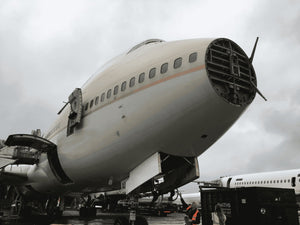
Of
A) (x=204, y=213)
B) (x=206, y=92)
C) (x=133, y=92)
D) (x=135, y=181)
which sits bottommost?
(x=204, y=213)

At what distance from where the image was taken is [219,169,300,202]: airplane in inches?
1341

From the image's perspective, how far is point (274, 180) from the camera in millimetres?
36781

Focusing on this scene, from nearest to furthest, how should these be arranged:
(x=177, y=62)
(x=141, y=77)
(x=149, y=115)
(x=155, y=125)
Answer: (x=177, y=62) → (x=155, y=125) → (x=149, y=115) → (x=141, y=77)

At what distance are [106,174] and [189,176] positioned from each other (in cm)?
310

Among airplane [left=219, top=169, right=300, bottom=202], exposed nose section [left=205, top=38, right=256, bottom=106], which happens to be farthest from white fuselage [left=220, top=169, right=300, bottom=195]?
exposed nose section [left=205, top=38, right=256, bottom=106]

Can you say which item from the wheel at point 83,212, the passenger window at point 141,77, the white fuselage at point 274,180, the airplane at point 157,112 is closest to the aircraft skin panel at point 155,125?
the airplane at point 157,112

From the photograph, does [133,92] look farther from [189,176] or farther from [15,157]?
[15,157]

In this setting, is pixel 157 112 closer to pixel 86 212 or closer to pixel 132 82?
pixel 132 82

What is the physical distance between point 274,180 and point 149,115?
3456 cm

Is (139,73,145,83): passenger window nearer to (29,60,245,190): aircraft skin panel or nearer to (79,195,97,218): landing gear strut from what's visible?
(29,60,245,190): aircraft skin panel

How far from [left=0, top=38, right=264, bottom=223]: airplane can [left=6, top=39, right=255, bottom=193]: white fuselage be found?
2 centimetres

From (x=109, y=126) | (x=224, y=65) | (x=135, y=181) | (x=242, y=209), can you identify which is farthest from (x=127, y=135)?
(x=242, y=209)

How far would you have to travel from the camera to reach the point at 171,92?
289 inches

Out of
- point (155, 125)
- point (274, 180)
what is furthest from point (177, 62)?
point (274, 180)
